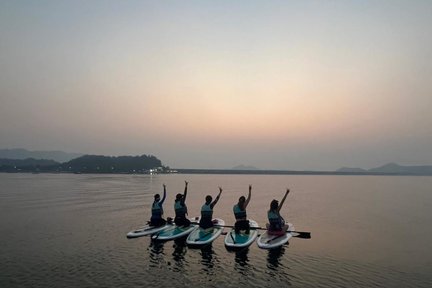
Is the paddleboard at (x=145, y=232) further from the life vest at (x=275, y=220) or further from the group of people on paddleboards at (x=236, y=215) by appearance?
the life vest at (x=275, y=220)

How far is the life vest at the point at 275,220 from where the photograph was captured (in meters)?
23.4

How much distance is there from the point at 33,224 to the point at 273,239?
24.9m

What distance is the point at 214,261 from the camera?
2102cm

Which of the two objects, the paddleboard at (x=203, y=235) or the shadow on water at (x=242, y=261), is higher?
the paddleboard at (x=203, y=235)

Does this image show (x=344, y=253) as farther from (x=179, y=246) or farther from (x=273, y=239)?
(x=179, y=246)

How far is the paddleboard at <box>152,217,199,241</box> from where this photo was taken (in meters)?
23.9

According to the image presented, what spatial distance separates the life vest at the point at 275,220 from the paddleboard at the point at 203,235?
12.2 feet

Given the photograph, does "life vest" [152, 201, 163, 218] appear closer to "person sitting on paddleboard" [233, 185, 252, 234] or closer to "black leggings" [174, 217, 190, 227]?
"black leggings" [174, 217, 190, 227]

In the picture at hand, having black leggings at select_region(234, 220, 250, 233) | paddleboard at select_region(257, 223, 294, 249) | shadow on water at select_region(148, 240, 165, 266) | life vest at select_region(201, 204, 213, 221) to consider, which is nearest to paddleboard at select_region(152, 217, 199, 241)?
shadow on water at select_region(148, 240, 165, 266)

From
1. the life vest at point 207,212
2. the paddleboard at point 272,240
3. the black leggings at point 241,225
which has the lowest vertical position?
the paddleboard at point 272,240

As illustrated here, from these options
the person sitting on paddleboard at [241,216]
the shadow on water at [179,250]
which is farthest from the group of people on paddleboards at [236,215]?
the shadow on water at [179,250]

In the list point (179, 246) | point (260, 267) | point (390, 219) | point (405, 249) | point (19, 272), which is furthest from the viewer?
point (390, 219)

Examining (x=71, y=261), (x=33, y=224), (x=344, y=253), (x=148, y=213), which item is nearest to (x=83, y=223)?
(x=33, y=224)

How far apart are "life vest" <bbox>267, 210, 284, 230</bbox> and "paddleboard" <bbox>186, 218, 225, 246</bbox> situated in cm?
371
